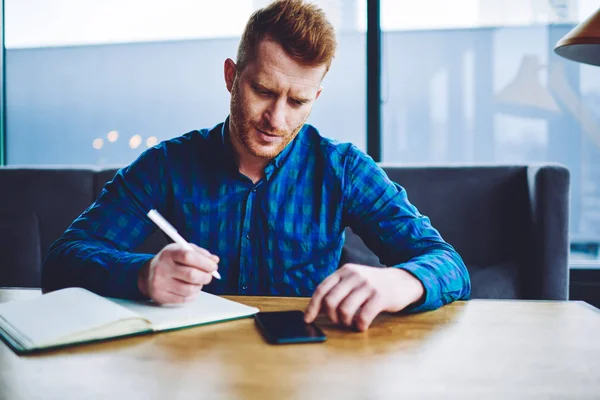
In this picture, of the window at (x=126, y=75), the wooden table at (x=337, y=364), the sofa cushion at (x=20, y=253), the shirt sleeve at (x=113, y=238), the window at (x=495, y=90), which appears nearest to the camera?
the wooden table at (x=337, y=364)

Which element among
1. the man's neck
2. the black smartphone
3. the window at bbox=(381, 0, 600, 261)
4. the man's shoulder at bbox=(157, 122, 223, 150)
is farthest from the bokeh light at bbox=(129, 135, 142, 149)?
the black smartphone

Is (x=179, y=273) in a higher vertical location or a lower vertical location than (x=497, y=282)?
higher

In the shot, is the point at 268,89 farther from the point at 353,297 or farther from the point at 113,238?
the point at 353,297

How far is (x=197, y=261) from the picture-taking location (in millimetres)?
856

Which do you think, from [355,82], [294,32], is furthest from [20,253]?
[355,82]

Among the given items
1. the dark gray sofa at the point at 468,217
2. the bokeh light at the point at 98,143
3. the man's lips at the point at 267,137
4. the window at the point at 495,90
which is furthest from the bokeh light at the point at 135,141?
the man's lips at the point at 267,137

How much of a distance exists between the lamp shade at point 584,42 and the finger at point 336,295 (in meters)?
1.15

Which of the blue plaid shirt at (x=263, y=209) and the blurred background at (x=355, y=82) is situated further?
the blurred background at (x=355, y=82)

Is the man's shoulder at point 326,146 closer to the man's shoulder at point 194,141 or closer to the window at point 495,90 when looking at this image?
the man's shoulder at point 194,141

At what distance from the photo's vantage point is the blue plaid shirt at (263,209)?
1.35 meters

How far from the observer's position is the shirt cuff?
37.3 inches

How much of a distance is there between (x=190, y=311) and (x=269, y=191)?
55cm

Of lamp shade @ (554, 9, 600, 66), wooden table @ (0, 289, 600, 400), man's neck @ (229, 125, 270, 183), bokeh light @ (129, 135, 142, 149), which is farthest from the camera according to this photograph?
bokeh light @ (129, 135, 142, 149)

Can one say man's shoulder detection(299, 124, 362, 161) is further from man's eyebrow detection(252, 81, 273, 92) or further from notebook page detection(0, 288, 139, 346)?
notebook page detection(0, 288, 139, 346)
